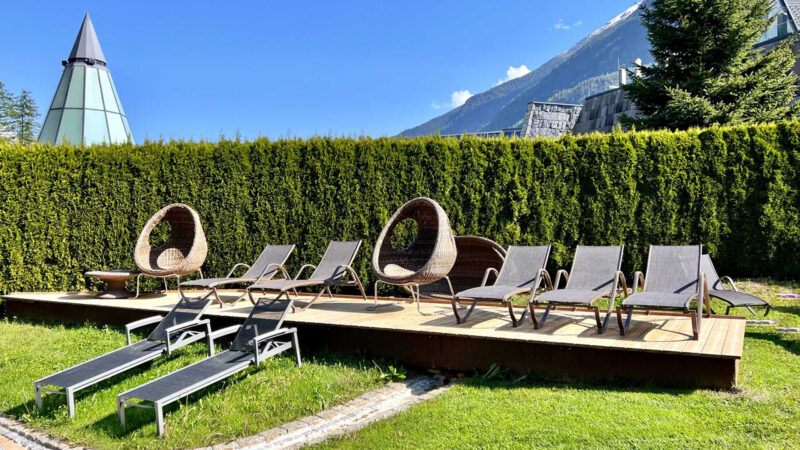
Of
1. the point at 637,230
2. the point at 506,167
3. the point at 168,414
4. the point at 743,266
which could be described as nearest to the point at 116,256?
the point at 168,414

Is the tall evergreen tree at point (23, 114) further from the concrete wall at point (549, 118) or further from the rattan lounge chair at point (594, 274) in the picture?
the rattan lounge chair at point (594, 274)

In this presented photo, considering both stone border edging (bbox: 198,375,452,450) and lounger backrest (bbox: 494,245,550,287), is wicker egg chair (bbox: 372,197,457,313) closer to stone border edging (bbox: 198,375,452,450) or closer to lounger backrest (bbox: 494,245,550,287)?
lounger backrest (bbox: 494,245,550,287)

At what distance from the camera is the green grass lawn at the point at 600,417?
3375 millimetres

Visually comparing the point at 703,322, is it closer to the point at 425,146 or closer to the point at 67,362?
the point at 425,146

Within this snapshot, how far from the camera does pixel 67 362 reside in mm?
6215

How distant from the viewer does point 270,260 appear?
27.2 ft

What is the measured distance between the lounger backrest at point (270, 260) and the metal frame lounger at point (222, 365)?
2125mm

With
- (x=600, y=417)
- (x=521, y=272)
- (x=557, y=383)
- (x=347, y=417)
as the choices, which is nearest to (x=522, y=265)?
(x=521, y=272)

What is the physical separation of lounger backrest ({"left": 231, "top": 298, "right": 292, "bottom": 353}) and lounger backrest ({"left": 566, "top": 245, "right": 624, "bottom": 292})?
3.03 metres

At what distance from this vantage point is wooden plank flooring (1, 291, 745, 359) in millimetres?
4332

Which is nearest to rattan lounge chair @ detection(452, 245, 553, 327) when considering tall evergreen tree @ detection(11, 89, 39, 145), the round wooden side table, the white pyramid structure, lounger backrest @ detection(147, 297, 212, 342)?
lounger backrest @ detection(147, 297, 212, 342)

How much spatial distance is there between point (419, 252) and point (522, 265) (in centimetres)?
184

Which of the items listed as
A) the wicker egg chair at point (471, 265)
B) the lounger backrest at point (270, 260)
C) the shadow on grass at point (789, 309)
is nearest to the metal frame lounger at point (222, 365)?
the lounger backrest at point (270, 260)

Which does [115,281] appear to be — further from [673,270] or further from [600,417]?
[673,270]
